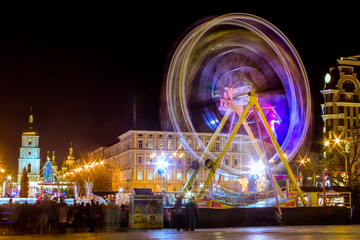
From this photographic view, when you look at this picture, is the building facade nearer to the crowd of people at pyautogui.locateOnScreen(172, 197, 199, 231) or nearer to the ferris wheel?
the ferris wheel

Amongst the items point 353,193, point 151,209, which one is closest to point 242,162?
point 353,193

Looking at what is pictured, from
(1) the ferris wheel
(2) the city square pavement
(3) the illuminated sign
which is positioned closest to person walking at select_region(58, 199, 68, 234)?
(2) the city square pavement

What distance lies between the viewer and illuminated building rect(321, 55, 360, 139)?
338 feet

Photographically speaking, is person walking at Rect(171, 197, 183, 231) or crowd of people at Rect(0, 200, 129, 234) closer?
crowd of people at Rect(0, 200, 129, 234)

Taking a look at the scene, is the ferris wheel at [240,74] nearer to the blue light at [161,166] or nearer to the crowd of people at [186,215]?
the crowd of people at [186,215]

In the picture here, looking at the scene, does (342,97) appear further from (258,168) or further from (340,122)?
(258,168)

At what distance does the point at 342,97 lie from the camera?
339 feet

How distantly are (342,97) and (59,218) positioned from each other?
8668 centimetres

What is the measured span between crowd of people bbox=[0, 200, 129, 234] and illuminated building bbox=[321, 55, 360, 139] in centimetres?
7992

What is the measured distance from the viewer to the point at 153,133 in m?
127

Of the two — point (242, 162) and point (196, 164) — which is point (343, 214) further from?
point (242, 162)

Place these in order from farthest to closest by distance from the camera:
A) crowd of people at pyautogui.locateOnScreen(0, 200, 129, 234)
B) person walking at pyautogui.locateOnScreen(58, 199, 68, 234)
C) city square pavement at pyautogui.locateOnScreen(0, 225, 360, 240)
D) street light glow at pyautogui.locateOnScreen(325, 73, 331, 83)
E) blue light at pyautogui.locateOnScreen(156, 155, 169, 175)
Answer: street light glow at pyautogui.locateOnScreen(325, 73, 331, 83), blue light at pyautogui.locateOnScreen(156, 155, 169, 175), crowd of people at pyautogui.locateOnScreen(0, 200, 129, 234), person walking at pyautogui.locateOnScreen(58, 199, 68, 234), city square pavement at pyautogui.locateOnScreen(0, 225, 360, 240)

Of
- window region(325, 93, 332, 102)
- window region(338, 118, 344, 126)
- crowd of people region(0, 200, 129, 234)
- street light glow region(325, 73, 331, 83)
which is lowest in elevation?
crowd of people region(0, 200, 129, 234)

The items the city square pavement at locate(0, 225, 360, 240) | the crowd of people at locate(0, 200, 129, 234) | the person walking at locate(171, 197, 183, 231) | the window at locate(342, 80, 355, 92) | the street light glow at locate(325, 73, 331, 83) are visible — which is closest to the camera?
the city square pavement at locate(0, 225, 360, 240)
